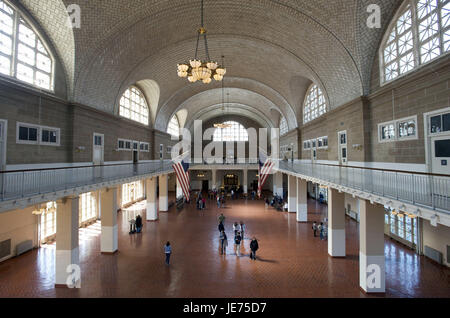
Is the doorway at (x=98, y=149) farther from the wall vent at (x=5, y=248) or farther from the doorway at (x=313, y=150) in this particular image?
the doorway at (x=313, y=150)

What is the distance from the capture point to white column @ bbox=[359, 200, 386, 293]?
7.71 m

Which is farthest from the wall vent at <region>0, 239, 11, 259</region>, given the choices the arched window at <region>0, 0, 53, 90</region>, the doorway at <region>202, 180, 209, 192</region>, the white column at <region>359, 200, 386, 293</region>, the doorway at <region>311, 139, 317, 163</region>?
the doorway at <region>202, 180, 209, 192</region>

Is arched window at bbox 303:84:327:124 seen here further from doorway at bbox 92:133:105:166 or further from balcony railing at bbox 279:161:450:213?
doorway at bbox 92:133:105:166

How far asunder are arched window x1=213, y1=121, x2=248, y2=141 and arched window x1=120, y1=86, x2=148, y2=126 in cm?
2158

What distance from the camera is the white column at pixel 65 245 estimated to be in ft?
27.4

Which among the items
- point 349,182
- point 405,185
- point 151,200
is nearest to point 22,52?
point 151,200

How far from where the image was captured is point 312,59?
A: 14.7 m

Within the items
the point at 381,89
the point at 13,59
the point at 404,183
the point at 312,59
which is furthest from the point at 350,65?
the point at 13,59

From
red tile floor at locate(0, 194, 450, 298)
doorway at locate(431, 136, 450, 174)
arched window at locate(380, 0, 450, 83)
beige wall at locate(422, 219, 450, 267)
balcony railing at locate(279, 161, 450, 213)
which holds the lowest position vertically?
red tile floor at locate(0, 194, 450, 298)

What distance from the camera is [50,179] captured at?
7605mm

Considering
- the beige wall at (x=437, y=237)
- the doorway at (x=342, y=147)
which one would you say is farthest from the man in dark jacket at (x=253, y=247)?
the beige wall at (x=437, y=237)

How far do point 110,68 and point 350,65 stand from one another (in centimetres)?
1306

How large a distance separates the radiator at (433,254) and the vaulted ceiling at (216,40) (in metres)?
7.52
